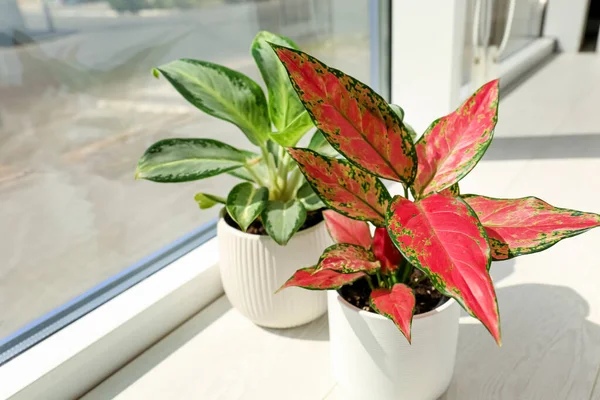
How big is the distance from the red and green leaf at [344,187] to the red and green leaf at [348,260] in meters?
0.05

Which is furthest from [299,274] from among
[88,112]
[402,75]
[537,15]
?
[537,15]

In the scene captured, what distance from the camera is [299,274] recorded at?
2.04 ft

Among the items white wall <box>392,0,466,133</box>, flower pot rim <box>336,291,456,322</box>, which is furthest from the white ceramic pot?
white wall <box>392,0,466,133</box>

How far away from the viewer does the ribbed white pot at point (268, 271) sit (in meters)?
0.78

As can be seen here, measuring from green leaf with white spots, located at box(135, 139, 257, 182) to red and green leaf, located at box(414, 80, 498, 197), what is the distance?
0.92 feet

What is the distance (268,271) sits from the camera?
0.79 meters

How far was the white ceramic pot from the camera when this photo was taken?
61 centimetres

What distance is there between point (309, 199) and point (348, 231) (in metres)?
0.12

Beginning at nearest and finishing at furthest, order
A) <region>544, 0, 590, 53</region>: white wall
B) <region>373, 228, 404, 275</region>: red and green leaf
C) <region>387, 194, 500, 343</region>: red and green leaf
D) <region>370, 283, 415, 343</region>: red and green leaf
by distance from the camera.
Result: <region>387, 194, 500, 343</region>: red and green leaf → <region>370, 283, 415, 343</region>: red and green leaf → <region>373, 228, 404, 275</region>: red and green leaf → <region>544, 0, 590, 53</region>: white wall

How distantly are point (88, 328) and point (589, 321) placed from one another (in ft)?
2.65

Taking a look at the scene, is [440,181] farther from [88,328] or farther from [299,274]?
[88,328]

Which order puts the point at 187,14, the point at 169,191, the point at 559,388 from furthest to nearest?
the point at 169,191 → the point at 187,14 → the point at 559,388

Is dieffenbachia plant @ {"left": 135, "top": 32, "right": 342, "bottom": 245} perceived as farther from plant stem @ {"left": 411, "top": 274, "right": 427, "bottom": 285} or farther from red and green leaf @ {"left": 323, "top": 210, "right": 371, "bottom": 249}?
plant stem @ {"left": 411, "top": 274, "right": 427, "bottom": 285}

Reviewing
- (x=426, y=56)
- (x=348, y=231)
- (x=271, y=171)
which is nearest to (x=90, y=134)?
(x=271, y=171)
